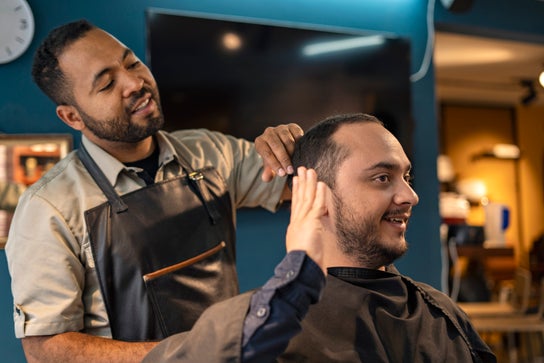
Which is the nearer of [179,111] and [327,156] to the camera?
[327,156]

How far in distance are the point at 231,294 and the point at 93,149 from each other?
558 millimetres

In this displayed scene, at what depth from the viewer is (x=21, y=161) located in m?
2.44

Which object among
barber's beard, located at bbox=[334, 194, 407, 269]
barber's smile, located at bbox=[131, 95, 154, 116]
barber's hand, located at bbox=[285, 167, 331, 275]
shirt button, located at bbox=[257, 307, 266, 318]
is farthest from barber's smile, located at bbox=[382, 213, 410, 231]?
barber's smile, located at bbox=[131, 95, 154, 116]

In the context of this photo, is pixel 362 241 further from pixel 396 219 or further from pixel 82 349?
pixel 82 349

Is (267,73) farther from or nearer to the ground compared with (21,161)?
farther from the ground

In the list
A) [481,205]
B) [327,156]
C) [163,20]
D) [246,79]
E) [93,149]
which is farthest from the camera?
[481,205]

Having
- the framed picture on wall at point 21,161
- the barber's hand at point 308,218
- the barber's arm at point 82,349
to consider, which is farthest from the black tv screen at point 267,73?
the barber's hand at point 308,218

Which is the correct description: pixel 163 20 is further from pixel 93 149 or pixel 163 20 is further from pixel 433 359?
pixel 433 359

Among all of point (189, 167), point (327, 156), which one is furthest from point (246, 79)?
point (327, 156)

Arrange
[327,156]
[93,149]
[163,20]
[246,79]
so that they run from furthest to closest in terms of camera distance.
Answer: [246,79] → [163,20] → [93,149] → [327,156]

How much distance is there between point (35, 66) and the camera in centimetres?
171

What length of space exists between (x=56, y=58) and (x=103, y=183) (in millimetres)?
360

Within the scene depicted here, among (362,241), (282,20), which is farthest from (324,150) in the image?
(282,20)

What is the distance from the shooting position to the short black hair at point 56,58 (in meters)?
1.65
